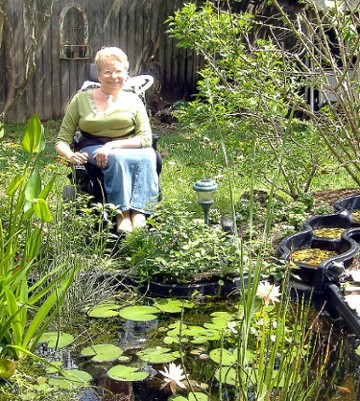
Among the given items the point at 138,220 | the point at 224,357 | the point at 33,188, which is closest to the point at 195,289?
the point at 138,220

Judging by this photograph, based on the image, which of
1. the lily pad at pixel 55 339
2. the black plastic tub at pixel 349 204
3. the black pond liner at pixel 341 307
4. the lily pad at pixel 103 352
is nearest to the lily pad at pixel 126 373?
the lily pad at pixel 103 352

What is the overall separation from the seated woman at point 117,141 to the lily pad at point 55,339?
4.89 feet

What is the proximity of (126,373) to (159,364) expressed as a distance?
0.23 m

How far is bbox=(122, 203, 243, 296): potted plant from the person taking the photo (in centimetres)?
481

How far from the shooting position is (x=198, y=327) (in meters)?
4.29

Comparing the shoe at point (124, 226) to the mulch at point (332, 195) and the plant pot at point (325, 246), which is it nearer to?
the plant pot at point (325, 246)

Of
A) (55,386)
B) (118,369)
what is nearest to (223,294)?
(118,369)

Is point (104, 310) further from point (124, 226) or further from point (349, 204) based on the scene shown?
point (349, 204)

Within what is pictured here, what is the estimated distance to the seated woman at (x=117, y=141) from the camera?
557 centimetres

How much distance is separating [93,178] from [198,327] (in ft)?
6.00

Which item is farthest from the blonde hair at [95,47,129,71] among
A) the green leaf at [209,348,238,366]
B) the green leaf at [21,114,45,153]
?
the green leaf at [209,348,238,366]

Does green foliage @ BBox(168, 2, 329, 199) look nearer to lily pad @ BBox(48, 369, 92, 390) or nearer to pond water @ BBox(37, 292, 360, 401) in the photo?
pond water @ BBox(37, 292, 360, 401)

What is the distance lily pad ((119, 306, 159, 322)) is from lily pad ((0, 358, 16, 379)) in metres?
1.12

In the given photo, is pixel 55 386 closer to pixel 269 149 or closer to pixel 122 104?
pixel 122 104
